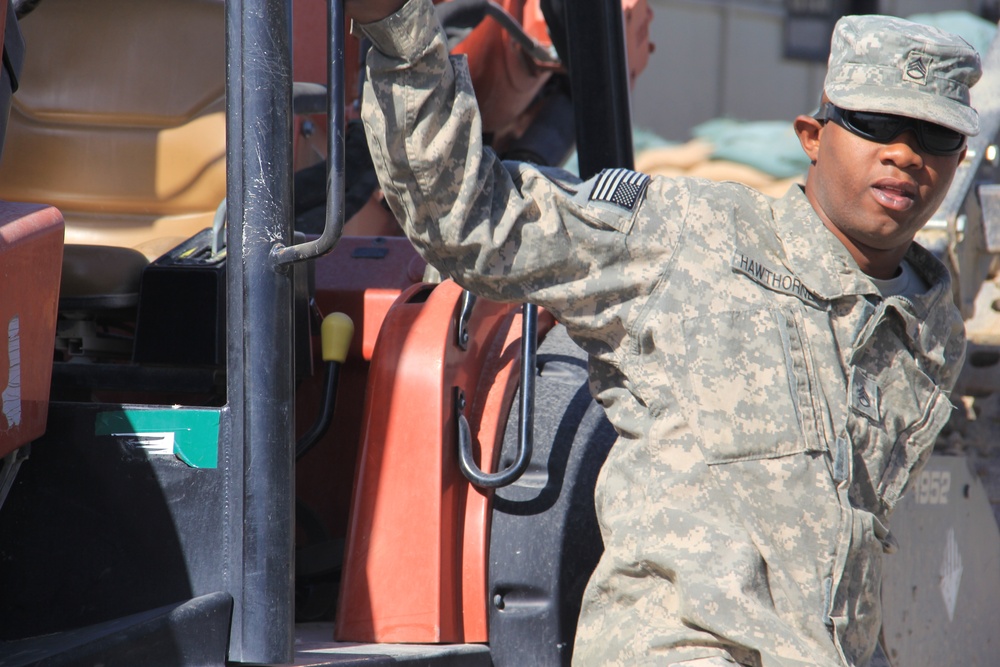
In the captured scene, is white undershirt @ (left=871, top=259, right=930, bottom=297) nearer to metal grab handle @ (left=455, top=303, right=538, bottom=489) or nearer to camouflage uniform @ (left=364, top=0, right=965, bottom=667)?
camouflage uniform @ (left=364, top=0, right=965, bottom=667)

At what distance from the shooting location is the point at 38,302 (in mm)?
1566

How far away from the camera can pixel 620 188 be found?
180cm

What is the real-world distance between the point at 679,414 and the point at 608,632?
1.05 ft

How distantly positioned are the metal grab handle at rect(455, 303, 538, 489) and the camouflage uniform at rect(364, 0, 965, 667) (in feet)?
0.32

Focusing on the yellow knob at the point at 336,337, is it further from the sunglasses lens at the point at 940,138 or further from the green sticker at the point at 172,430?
the sunglasses lens at the point at 940,138

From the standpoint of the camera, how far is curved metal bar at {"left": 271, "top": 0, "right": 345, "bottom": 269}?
148 centimetres

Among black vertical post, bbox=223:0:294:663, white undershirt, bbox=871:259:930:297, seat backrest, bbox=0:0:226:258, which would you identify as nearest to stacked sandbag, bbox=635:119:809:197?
seat backrest, bbox=0:0:226:258

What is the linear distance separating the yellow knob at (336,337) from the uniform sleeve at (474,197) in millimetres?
262

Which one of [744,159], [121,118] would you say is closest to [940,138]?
[121,118]

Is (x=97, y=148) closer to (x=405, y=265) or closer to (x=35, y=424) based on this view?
(x=405, y=265)

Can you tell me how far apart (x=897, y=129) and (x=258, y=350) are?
0.96 meters

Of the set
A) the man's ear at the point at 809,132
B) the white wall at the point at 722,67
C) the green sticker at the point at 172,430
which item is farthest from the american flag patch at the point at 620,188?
the white wall at the point at 722,67

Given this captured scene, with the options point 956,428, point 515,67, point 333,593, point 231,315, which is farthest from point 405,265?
point 956,428

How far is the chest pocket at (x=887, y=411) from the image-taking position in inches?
72.0
